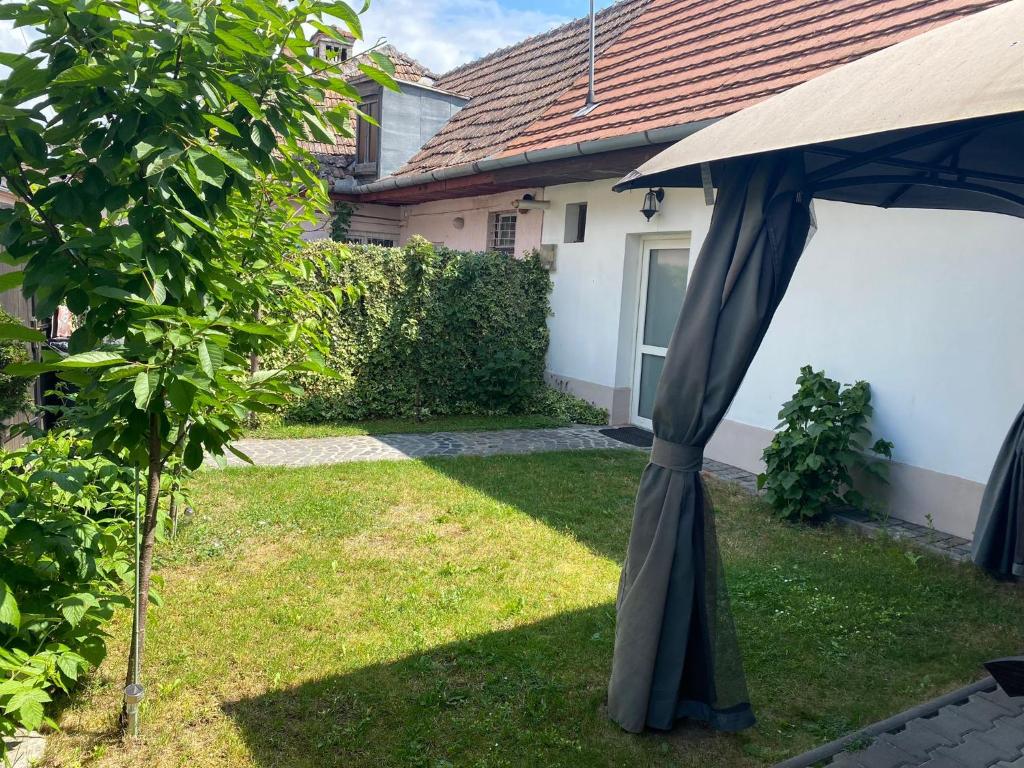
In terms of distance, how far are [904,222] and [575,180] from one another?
4795 millimetres

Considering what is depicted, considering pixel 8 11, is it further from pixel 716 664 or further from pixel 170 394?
pixel 716 664

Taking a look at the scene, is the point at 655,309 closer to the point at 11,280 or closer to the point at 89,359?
the point at 11,280

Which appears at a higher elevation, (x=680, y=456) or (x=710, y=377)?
(x=710, y=377)

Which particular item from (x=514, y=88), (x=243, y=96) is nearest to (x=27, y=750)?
(x=243, y=96)

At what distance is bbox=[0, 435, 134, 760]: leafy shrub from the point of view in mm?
2217

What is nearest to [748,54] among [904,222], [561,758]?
[904,222]

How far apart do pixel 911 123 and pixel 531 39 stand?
44.5 feet

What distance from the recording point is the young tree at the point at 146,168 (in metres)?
2.05

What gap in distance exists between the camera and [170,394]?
6.66 feet

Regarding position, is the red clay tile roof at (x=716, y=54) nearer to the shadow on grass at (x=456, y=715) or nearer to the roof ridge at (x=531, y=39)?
the roof ridge at (x=531, y=39)

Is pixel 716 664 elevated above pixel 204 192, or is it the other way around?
pixel 204 192

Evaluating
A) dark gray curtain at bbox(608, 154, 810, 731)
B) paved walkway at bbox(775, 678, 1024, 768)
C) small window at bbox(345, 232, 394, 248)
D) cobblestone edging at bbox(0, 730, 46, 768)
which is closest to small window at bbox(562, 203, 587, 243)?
small window at bbox(345, 232, 394, 248)

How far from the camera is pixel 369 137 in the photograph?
46.9 feet

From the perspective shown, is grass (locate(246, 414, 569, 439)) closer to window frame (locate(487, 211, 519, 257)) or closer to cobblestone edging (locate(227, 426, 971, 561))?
cobblestone edging (locate(227, 426, 971, 561))
